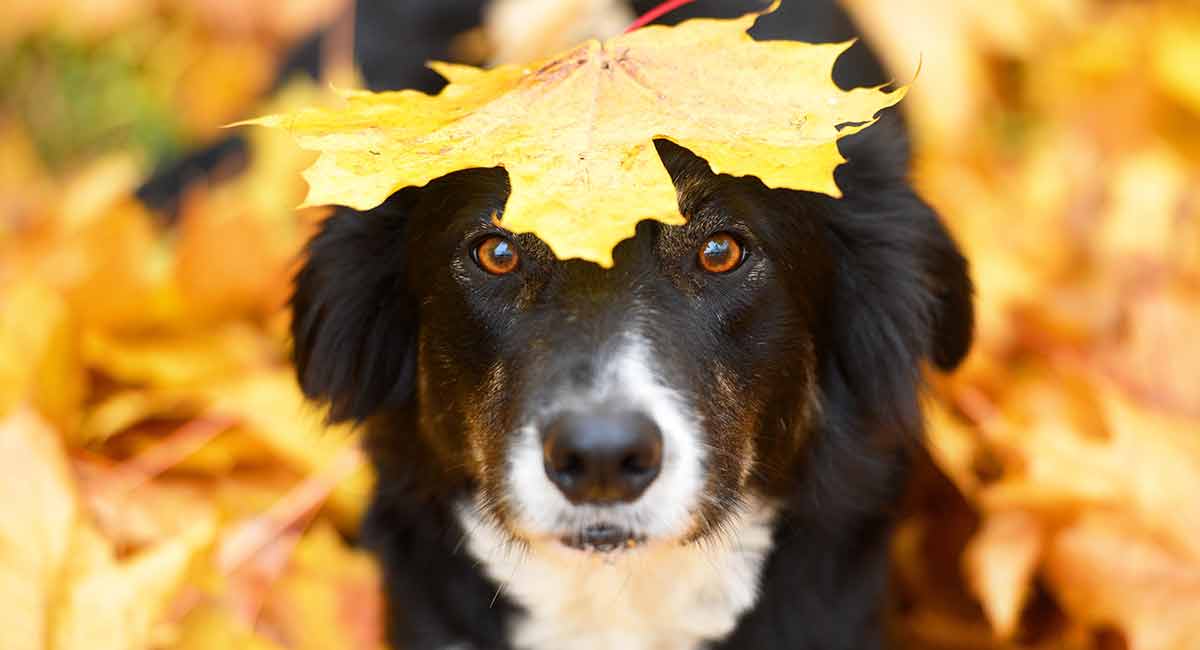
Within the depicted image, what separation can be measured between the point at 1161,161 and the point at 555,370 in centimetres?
239

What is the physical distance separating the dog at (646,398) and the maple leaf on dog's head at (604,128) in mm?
211

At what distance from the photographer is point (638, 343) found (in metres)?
1.87

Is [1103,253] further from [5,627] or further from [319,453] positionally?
[5,627]

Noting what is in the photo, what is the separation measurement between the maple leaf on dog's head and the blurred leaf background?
0.71 meters

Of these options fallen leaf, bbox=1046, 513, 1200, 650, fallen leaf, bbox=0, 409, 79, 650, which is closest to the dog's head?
fallen leaf, bbox=1046, 513, 1200, 650

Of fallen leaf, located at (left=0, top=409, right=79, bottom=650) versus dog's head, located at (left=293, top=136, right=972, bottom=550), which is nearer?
dog's head, located at (left=293, top=136, right=972, bottom=550)

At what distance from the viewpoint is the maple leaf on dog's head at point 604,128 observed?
1.67 metres

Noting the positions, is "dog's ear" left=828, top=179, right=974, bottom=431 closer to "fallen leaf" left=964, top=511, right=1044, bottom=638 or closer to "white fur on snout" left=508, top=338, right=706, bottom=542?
"fallen leaf" left=964, top=511, right=1044, bottom=638

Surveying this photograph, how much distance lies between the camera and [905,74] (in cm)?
343

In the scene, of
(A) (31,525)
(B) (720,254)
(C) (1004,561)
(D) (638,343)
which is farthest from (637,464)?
(A) (31,525)

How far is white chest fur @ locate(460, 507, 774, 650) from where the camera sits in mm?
2262

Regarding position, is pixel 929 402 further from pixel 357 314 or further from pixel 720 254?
pixel 357 314

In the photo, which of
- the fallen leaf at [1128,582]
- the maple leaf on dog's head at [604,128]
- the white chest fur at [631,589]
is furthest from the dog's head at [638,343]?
the fallen leaf at [1128,582]

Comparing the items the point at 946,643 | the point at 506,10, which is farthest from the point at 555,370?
the point at 506,10
